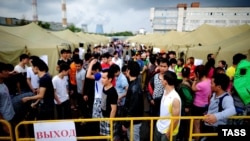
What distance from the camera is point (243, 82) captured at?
405 centimetres

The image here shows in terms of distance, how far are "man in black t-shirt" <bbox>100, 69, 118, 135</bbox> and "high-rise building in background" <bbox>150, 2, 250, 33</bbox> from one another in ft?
274

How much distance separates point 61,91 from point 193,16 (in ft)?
279

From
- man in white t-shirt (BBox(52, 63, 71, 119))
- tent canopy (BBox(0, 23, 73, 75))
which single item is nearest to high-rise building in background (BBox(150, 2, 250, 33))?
tent canopy (BBox(0, 23, 73, 75))

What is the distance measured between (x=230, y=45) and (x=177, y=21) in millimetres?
80792

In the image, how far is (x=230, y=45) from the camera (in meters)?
9.26

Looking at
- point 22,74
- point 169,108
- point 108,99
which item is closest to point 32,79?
point 22,74

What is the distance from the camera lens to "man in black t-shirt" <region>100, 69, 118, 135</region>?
140 inches

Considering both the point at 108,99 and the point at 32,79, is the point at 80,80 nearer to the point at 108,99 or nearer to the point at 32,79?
the point at 32,79

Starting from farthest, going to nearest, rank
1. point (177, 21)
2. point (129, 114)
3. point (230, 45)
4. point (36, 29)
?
point (177, 21), point (36, 29), point (230, 45), point (129, 114)

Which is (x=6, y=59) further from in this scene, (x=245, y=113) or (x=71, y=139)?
(x=245, y=113)

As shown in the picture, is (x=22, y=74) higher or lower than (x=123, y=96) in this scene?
higher

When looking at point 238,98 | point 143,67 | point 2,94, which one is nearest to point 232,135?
point 238,98

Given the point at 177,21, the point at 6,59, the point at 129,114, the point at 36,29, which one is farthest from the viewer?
the point at 177,21

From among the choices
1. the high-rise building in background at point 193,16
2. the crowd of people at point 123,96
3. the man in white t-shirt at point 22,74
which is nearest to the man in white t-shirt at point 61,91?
the crowd of people at point 123,96
